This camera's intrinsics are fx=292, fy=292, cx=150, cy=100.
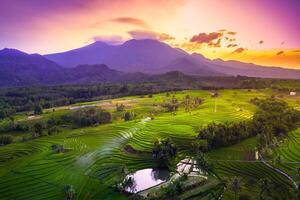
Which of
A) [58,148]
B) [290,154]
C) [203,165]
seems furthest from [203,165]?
[58,148]

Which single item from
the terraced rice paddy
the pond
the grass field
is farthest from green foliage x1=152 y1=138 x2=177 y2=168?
the terraced rice paddy

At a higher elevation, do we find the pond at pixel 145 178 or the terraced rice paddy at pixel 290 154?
the terraced rice paddy at pixel 290 154

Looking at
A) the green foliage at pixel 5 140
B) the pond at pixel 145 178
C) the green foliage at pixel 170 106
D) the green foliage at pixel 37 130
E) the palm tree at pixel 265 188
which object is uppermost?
the green foliage at pixel 170 106

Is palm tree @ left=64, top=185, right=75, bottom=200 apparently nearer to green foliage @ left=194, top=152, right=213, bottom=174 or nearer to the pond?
the pond

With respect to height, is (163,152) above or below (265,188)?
above

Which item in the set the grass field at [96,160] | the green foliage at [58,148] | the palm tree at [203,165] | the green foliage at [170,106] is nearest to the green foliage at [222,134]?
the grass field at [96,160]

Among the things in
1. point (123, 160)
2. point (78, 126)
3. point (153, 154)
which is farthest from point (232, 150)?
point (78, 126)

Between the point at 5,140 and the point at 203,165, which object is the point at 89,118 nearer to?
the point at 5,140

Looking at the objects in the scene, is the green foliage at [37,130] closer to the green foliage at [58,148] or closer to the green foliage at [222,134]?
the green foliage at [58,148]
